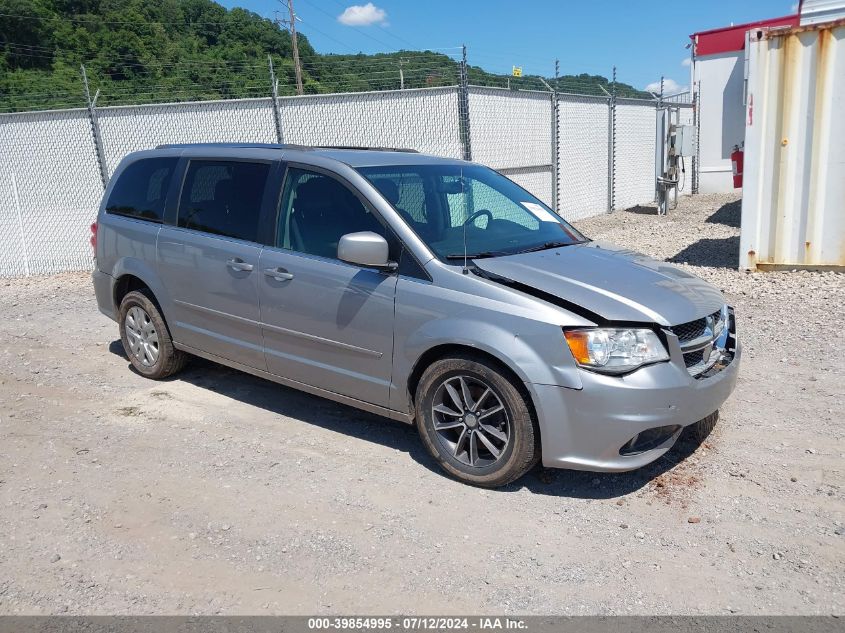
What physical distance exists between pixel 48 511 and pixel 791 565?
3648 millimetres

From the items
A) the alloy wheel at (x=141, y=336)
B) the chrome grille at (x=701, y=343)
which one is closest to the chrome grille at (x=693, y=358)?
the chrome grille at (x=701, y=343)

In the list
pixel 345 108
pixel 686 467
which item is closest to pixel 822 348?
pixel 686 467

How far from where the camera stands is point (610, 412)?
348 centimetres

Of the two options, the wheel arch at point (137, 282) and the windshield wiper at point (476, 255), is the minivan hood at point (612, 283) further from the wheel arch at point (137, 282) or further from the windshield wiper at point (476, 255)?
the wheel arch at point (137, 282)

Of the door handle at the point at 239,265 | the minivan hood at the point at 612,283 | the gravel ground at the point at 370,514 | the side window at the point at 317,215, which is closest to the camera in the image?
the gravel ground at the point at 370,514

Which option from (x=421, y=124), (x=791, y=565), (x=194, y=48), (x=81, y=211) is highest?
(x=194, y=48)

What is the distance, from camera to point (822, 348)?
5984 mm

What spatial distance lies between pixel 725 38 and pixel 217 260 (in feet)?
69.4

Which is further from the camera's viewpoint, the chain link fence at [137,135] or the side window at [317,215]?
the chain link fence at [137,135]

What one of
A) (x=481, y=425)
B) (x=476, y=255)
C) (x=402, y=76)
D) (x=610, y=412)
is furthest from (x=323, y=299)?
(x=402, y=76)

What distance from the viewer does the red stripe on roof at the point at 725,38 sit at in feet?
70.0

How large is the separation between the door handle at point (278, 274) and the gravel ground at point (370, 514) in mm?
1032

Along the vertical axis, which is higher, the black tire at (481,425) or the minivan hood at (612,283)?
the minivan hood at (612,283)

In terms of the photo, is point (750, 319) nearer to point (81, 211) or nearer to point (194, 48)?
point (81, 211)
